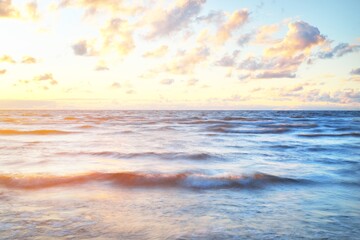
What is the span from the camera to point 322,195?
631cm

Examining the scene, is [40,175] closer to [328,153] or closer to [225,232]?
[225,232]

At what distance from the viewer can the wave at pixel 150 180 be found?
692 cm

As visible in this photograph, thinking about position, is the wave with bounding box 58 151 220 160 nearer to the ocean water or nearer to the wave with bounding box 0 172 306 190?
the ocean water

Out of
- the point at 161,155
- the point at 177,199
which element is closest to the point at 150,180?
the point at 177,199

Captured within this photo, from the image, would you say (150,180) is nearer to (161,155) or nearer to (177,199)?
(177,199)

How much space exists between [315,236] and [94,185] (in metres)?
4.71

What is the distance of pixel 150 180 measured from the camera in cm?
746

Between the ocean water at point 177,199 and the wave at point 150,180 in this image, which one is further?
the wave at point 150,180

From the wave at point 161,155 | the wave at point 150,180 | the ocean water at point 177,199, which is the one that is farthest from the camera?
the wave at point 161,155

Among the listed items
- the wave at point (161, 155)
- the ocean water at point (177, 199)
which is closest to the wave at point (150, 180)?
the ocean water at point (177, 199)

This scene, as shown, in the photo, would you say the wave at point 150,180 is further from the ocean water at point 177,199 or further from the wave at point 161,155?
the wave at point 161,155

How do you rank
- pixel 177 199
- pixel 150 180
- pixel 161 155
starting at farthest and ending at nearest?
pixel 161 155 → pixel 150 180 → pixel 177 199

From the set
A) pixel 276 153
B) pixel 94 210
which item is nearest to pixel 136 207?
pixel 94 210

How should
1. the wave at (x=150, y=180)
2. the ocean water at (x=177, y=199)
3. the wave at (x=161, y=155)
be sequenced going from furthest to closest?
the wave at (x=161, y=155) < the wave at (x=150, y=180) < the ocean water at (x=177, y=199)
